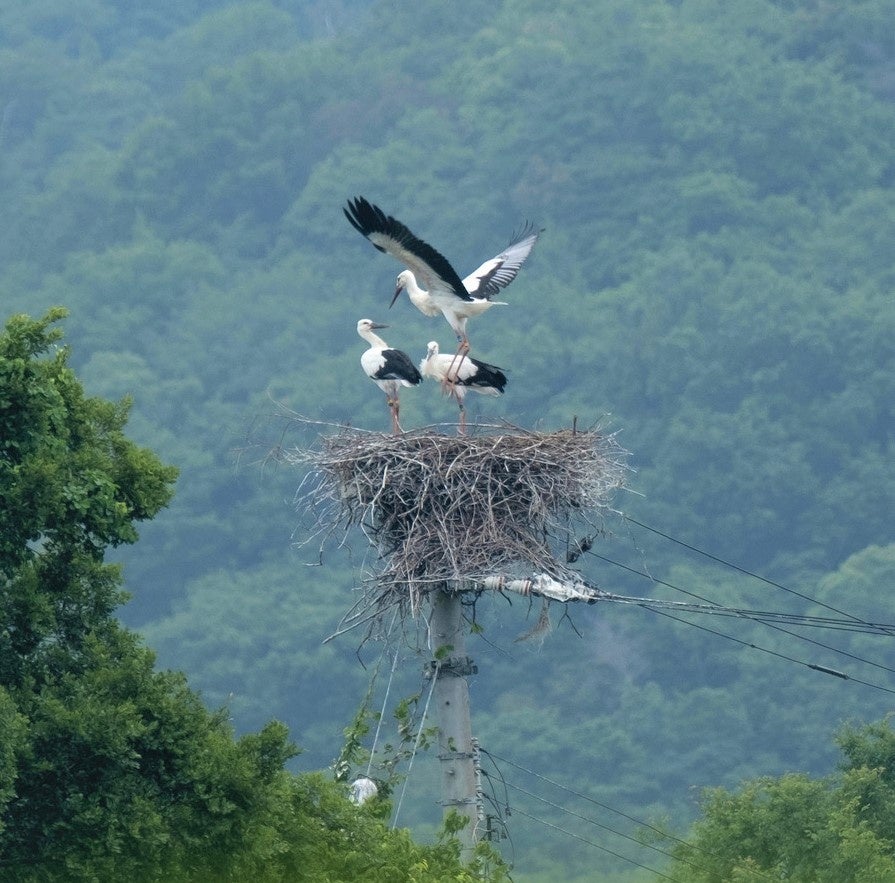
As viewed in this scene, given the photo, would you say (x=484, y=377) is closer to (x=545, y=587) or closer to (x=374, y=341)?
(x=374, y=341)

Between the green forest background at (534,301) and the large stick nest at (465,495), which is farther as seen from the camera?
the green forest background at (534,301)

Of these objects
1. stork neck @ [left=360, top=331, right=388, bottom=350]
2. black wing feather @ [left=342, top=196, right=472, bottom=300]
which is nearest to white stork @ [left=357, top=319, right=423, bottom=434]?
stork neck @ [left=360, top=331, right=388, bottom=350]

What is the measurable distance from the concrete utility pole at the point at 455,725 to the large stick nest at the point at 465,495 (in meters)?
0.37

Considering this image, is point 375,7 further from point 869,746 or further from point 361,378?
point 869,746

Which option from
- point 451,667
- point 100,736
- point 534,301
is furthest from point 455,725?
point 534,301

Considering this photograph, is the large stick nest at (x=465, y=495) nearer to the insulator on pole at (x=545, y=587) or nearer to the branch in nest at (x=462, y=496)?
the branch in nest at (x=462, y=496)

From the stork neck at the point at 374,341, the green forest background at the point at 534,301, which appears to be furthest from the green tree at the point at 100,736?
the green forest background at the point at 534,301

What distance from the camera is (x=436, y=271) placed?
19.1 meters

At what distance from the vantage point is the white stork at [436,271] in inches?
715

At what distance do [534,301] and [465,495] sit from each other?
54.7 meters

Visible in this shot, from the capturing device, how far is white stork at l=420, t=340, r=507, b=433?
19.7m

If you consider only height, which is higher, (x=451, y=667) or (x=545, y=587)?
(x=545, y=587)

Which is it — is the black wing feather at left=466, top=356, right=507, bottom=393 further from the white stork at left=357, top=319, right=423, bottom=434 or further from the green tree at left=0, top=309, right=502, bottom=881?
the green tree at left=0, top=309, right=502, bottom=881

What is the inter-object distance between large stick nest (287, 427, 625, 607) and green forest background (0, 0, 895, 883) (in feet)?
70.3
